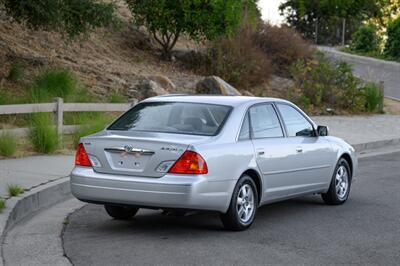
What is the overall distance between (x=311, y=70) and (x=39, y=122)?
14770 millimetres

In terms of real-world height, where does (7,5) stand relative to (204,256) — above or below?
above

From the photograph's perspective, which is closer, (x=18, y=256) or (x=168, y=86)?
(x=18, y=256)

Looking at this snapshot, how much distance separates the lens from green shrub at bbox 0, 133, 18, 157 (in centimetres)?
1454

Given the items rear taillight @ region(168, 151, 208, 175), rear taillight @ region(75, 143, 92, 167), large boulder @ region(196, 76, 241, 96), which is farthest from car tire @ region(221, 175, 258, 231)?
large boulder @ region(196, 76, 241, 96)

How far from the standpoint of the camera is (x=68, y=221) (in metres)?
10.1

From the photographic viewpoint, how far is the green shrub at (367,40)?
5775cm

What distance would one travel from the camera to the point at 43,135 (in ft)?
50.4

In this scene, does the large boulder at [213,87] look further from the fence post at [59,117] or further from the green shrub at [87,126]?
the fence post at [59,117]

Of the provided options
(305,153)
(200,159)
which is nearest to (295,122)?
(305,153)

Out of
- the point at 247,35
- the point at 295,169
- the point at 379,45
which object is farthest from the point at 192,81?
the point at 379,45

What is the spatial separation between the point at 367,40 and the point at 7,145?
46.2m

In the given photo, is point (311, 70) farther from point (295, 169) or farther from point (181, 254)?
point (181, 254)

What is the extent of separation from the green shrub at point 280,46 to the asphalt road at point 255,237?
2107 centimetres

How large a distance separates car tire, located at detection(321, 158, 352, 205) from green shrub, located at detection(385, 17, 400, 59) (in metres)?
41.5
